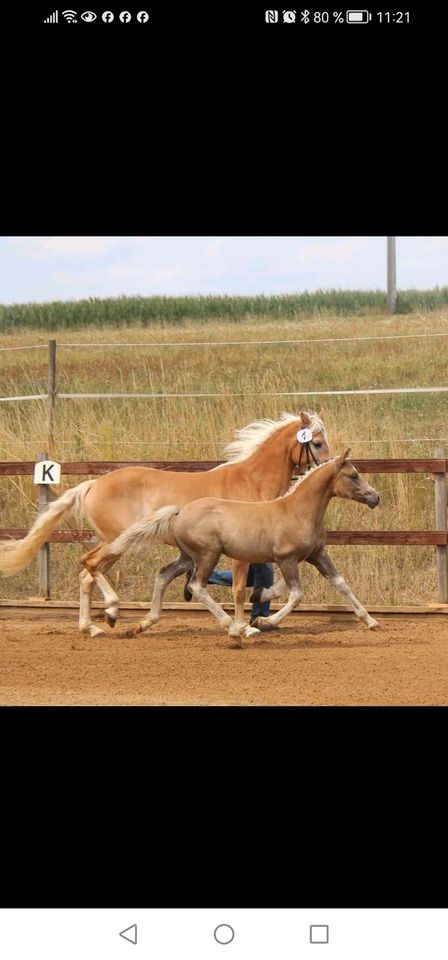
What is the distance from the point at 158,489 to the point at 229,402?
277 inches

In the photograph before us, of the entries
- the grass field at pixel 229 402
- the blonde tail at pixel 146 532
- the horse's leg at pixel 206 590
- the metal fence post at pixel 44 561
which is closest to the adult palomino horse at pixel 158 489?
the blonde tail at pixel 146 532

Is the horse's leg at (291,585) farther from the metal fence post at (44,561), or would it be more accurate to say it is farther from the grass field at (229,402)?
the metal fence post at (44,561)

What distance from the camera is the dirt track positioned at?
23.8ft

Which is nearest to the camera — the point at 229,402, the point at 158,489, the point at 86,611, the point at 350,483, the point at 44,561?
the point at 350,483

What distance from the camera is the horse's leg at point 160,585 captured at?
9672 mm

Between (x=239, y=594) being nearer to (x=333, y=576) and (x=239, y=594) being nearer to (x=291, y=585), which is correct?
(x=291, y=585)

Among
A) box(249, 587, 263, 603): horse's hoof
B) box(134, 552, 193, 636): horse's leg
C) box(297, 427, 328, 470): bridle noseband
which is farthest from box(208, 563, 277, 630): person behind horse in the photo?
box(297, 427, 328, 470): bridle noseband

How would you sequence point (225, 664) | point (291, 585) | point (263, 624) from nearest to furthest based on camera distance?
point (225, 664) → point (291, 585) → point (263, 624)

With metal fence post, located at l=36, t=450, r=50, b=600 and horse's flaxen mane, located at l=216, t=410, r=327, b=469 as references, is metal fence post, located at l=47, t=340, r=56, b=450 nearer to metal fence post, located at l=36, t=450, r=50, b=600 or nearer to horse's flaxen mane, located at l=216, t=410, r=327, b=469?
metal fence post, located at l=36, t=450, r=50, b=600

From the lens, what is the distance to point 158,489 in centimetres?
1027

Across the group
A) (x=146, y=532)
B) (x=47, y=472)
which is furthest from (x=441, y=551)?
(x=47, y=472)

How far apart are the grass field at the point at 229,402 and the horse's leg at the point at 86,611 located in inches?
93.8

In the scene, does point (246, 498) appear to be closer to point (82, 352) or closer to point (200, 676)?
point (200, 676)

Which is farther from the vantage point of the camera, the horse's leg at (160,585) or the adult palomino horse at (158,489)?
the adult palomino horse at (158,489)
